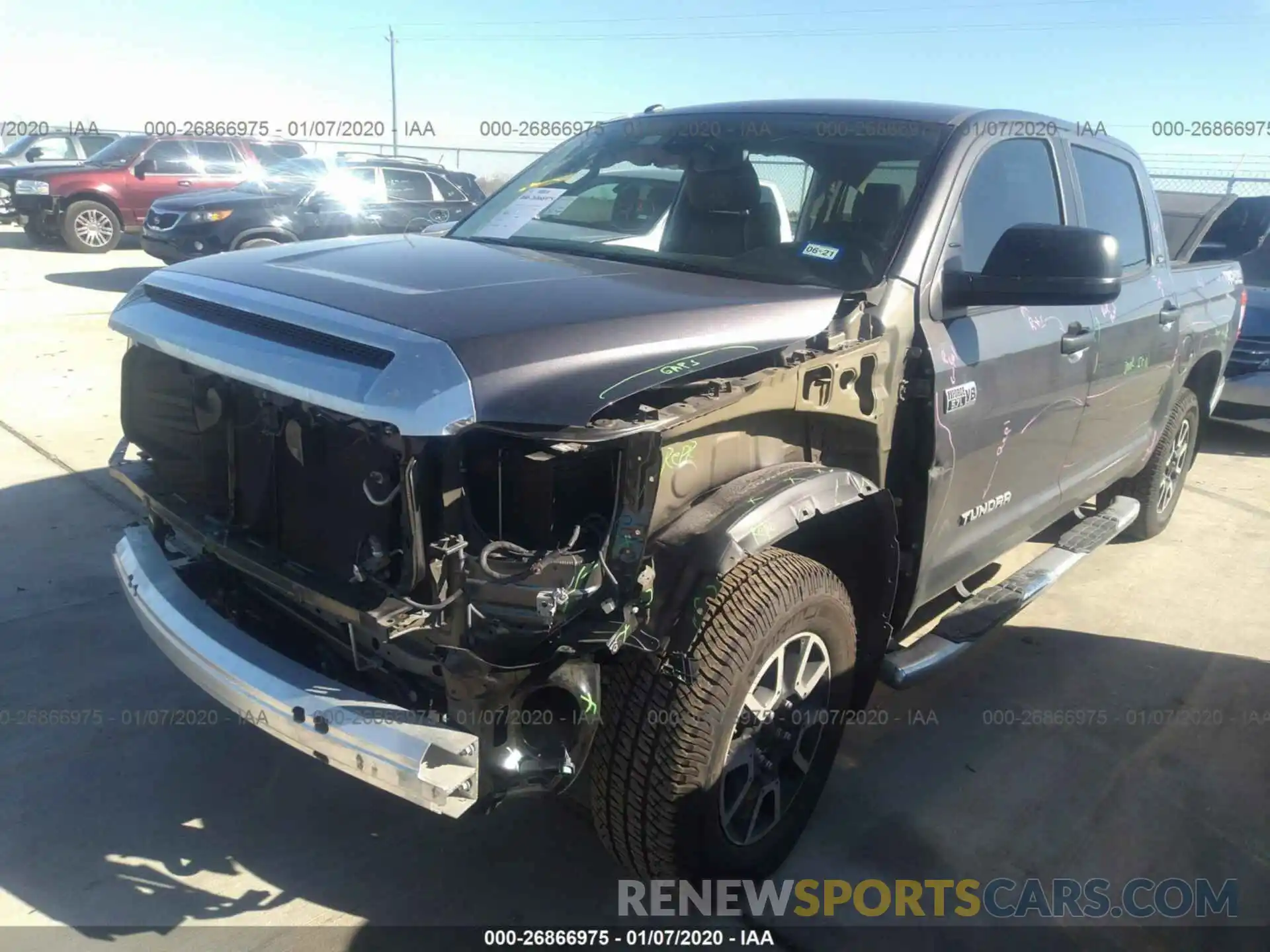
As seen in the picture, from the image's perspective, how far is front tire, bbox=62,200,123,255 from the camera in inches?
584

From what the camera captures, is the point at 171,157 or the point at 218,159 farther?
the point at 218,159

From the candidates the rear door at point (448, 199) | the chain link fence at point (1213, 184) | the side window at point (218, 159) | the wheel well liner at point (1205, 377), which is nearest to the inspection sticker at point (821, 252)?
the wheel well liner at point (1205, 377)

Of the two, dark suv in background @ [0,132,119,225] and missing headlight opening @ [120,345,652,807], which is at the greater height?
dark suv in background @ [0,132,119,225]

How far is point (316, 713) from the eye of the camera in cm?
212

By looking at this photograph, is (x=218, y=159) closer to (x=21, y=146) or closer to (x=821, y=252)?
(x=21, y=146)

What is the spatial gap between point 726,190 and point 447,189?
10240mm

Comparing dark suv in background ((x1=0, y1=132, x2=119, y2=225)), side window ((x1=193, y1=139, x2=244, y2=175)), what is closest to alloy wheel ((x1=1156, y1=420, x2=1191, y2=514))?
side window ((x1=193, y1=139, x2=244, y2=175))

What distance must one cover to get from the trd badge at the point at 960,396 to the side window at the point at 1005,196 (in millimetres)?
409

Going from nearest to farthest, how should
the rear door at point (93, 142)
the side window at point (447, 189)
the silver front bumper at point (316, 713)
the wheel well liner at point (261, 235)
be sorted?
the silver front bumper at point (316, 713), the wheel well liner at point (261, 235), the side window at point (447, 189), the rear door at point (93, 142)

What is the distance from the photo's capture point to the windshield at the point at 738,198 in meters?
3.06

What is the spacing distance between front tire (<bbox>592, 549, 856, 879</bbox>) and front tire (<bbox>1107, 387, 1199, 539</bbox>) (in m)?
3.22

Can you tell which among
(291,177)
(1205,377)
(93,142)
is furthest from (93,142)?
(1205,377)

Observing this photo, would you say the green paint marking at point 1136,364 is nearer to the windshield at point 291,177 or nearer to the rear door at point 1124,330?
the rear door at point 1124,330

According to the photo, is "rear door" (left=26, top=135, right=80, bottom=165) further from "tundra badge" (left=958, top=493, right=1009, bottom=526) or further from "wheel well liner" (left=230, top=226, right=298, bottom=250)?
"tundra badge" (left=958, top=493, right=1009, bottom=526)
